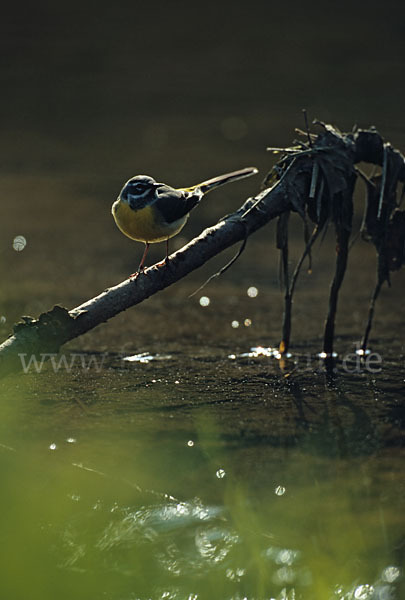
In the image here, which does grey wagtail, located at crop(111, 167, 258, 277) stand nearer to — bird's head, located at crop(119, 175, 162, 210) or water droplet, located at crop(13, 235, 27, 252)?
bird's head, located at crop(119, 175, 162, 210)

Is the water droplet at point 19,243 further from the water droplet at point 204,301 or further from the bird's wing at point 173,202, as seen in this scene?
the bird's wing at point 173,202

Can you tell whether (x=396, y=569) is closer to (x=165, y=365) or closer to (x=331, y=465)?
(x=331, y=465)

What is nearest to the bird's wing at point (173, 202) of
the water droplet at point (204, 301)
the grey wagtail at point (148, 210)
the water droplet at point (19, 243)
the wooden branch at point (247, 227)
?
the grey wagtail at point (148, 210)

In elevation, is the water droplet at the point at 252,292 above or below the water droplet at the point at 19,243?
below

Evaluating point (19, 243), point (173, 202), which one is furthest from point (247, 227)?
point (19, 243)

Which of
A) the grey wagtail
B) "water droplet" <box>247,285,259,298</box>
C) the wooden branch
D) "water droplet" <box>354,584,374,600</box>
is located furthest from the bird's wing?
"water droplet" <box>354,584,374,600</box>

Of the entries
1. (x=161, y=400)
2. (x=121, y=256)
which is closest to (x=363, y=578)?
(x=161, y=400)
